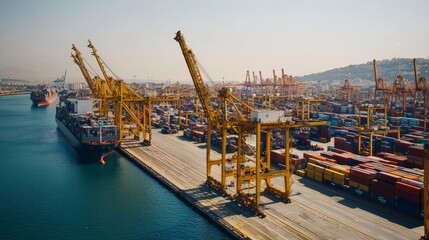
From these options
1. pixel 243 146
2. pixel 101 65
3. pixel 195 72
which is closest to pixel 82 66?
pixel 101 65

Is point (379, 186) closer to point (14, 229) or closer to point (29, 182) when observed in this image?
point (14, 229)

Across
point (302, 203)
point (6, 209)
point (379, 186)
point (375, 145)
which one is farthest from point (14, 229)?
point (375, 145)

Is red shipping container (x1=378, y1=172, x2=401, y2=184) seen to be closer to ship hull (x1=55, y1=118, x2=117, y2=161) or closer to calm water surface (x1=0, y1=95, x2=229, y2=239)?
calm water surface (x1=0, y1=95, x2=229, y2=239)

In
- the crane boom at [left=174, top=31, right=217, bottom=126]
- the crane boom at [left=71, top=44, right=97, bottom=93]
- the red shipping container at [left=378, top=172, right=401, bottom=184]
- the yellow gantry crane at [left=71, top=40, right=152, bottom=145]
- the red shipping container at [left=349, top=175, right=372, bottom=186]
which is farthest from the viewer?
the crane boom at [left=71, top=44, right=97, bottom=93]

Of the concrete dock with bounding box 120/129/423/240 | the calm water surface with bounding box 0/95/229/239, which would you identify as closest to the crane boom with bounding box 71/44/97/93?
the calm water surface with bounding box 0/95/229/239

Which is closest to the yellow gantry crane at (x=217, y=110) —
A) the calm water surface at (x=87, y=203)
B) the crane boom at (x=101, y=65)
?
the calm water surface at (x=87, y=203)

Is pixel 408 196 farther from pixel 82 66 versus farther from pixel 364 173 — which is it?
pixel 82 66
